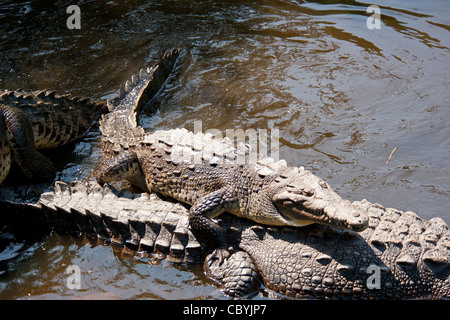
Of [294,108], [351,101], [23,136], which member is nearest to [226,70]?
[294,108]

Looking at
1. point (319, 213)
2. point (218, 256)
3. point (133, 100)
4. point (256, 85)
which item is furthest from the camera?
point (256, 85)

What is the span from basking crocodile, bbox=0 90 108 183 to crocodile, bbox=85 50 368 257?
620 mm

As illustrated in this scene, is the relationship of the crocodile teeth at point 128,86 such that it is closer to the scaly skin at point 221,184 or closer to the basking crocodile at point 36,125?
the basking crocodile at point 36,125

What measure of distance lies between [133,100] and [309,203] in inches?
129

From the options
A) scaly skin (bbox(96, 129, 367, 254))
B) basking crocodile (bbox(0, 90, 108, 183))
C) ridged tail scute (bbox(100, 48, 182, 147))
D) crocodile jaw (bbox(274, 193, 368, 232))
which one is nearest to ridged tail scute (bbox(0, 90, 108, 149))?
basking crocodile (bbox(0, 90, 108, 183))

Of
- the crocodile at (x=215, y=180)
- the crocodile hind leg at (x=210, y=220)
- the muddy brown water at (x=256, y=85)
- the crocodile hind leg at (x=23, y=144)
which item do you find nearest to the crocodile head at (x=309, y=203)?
the crocodile at (x=215, y=180)

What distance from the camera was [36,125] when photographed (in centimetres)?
511

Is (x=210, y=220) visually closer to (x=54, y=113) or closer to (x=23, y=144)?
(x=23, y=144)

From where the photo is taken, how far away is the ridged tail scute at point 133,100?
5.14m

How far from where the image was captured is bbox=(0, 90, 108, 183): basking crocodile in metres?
4.73

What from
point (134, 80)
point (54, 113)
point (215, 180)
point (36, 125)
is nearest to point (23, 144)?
point (36, 125)

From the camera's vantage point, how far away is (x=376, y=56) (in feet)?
22.7

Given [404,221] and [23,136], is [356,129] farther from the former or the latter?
[23,136]

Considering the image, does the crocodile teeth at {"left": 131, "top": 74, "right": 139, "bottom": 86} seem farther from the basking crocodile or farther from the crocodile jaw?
the crocodile jaw
